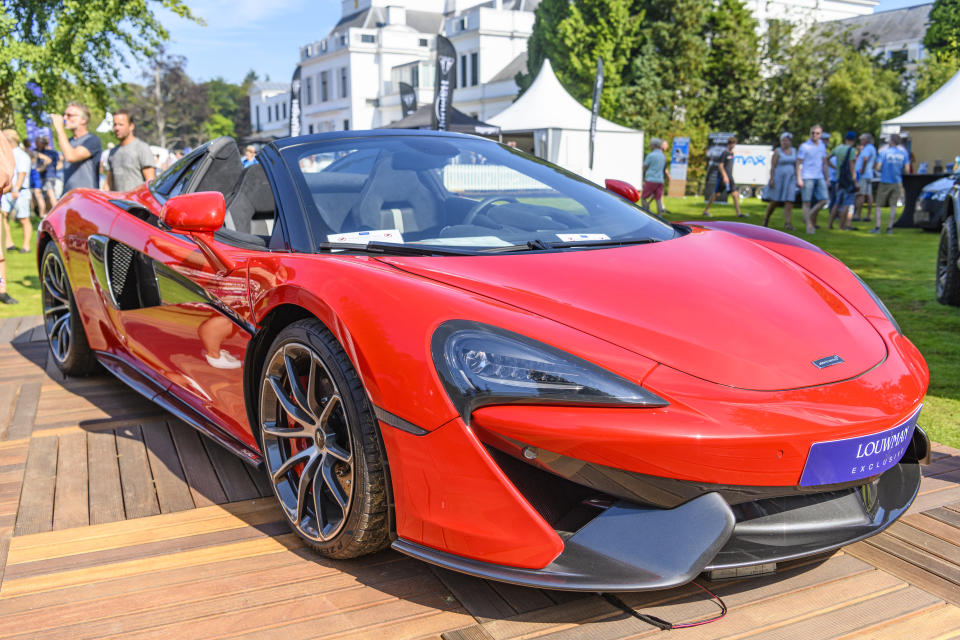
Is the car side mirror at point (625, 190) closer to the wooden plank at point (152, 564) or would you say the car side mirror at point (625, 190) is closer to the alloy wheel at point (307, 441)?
the alloy wheel at point (307, 441)

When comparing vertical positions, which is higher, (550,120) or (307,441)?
(550,120)

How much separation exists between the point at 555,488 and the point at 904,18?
7532 centimetres

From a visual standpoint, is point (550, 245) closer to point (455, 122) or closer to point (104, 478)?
point (104, 478)

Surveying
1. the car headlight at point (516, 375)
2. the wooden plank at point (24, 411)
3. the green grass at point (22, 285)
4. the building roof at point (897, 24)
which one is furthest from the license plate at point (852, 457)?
the building roof at point (897, 24)

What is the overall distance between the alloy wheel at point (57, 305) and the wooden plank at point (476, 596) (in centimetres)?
303

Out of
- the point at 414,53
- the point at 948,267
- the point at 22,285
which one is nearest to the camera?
the point at 948,267

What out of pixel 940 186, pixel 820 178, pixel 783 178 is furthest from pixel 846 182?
pixel 940 186

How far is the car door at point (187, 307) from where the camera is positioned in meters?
2.74

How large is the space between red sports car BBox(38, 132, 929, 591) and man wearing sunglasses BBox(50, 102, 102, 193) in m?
5.10

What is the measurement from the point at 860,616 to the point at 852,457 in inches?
18.6

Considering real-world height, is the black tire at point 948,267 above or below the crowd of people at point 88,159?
below

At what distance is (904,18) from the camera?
65000 millimetres

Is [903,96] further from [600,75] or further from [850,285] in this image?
[850,285]

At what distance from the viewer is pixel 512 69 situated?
179 ft
